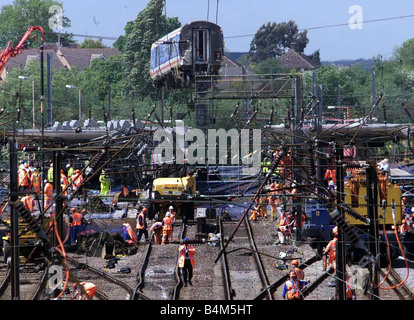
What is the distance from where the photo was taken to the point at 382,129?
4038cm

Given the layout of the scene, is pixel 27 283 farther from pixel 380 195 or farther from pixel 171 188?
pixel 171 188

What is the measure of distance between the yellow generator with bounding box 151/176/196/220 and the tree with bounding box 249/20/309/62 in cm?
8769

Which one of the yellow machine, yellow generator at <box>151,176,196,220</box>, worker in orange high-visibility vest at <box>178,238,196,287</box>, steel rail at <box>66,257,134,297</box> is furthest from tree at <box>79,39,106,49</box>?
worker in orange high-visibility vest at <box>178,238,196,287</box>

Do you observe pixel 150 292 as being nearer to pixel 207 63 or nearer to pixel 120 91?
pixel 207 63

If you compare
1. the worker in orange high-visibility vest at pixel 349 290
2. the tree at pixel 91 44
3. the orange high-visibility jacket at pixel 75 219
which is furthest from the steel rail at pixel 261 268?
the tree at pixel 91 44

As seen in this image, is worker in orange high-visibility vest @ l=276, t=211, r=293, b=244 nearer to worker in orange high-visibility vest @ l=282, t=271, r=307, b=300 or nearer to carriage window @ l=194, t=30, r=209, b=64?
worker in orange high-visibility vest @ l=282, t=271, r=307, b=300

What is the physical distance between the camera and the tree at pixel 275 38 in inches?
4626

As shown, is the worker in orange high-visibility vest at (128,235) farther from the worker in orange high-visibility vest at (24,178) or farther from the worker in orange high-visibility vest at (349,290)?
the worker in orange high-visibility vest at (349,290)

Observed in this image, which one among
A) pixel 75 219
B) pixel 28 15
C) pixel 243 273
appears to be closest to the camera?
pixel 243 273

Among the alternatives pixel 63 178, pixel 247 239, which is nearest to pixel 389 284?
pixel 247 239

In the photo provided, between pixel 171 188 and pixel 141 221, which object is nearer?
pixel 141 221

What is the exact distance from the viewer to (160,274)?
2166 cm

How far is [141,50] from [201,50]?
36342 mm

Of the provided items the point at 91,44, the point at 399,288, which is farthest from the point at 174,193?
the point at 91,44
